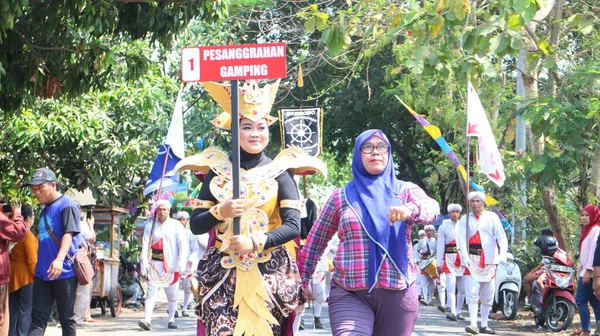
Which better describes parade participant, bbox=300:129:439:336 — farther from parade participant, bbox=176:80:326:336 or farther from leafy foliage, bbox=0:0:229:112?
leafy foliage, bbox=0:0:229:112

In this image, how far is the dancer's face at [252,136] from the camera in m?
6.11

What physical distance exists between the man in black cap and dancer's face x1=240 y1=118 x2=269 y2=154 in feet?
9.95

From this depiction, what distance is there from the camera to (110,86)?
1797 cm

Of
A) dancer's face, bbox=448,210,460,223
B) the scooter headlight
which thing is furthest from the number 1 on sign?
dancer's face, bbox=448,210,460,223

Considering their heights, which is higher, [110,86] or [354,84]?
[354,84]

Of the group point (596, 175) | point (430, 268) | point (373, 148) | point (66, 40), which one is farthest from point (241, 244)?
point (430, 268)

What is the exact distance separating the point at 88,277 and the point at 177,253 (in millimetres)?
6046

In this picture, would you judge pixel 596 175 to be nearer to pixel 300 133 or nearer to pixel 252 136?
pixel 300 133

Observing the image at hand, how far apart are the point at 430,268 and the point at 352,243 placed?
16.1 metres

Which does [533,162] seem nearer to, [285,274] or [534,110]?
[534,110]

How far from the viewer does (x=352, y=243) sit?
5906 mm

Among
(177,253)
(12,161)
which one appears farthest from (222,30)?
(177,253)

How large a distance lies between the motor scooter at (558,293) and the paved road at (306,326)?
474mm

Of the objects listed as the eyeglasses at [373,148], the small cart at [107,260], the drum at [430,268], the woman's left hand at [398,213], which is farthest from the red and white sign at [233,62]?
the drum at [430,268]
